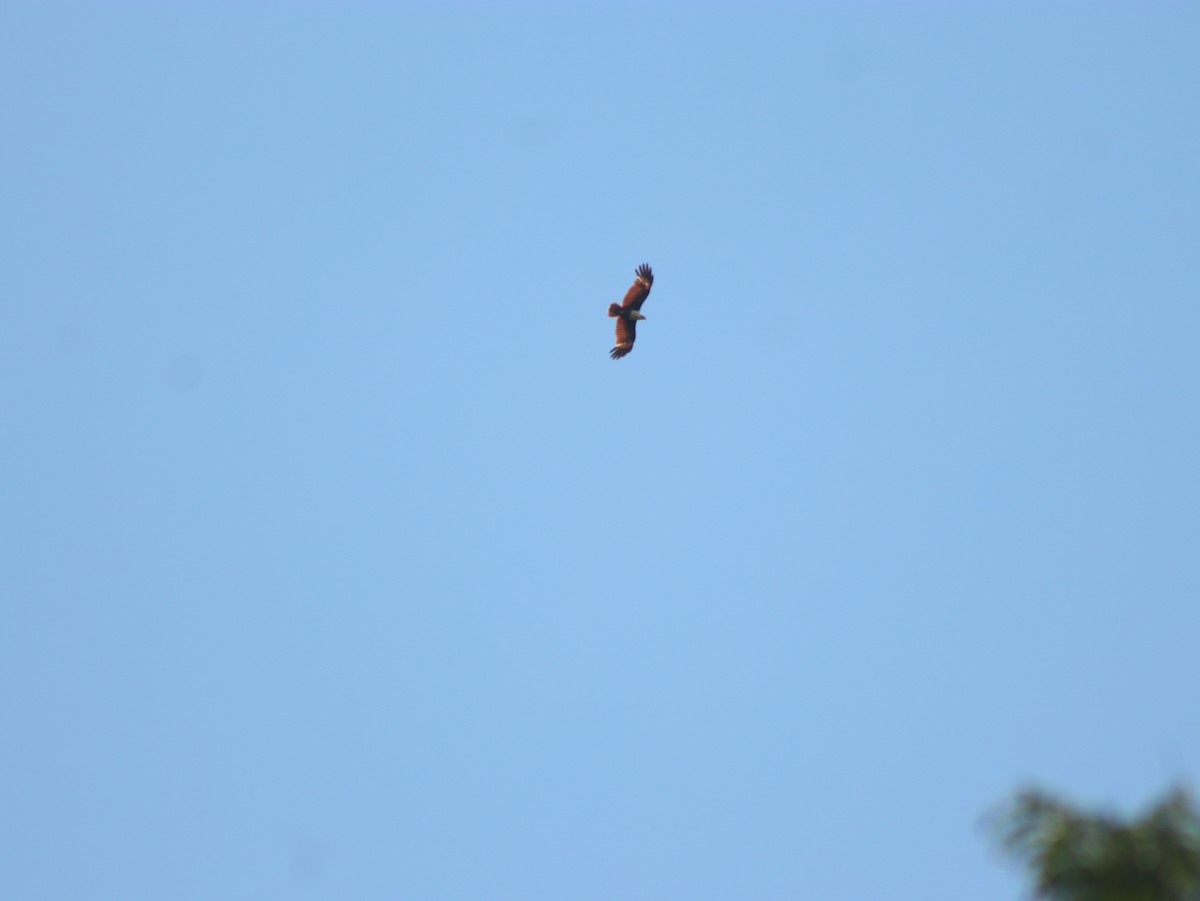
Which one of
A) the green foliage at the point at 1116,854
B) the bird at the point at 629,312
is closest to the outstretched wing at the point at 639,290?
the bird at the point at 629,312

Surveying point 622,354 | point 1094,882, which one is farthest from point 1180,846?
point 622,354

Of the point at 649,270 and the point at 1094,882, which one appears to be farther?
the point at 649,270

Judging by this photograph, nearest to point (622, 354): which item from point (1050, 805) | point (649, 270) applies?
point (649, 270)

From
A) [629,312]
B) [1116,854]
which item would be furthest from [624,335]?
[1116,854]

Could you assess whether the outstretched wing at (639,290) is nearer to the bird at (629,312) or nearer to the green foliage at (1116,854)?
the bird at (629,312)

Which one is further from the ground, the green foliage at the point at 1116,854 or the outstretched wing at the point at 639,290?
the outstretched wing at the point at 639,290

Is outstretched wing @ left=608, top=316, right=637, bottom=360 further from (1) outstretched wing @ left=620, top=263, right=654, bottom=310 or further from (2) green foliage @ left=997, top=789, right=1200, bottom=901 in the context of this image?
(2) green foliage @ left=997, top=789, right=1200, bottom=901

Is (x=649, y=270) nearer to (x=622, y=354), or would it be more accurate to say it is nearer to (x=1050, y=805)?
(x=622, y=354)

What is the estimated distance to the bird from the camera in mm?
50250

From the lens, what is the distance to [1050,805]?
21062mm

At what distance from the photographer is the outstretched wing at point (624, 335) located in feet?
165

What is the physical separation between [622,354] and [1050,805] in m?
30.7

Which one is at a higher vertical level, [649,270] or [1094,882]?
[649,270]

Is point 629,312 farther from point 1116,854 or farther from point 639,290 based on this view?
point 1116,854
